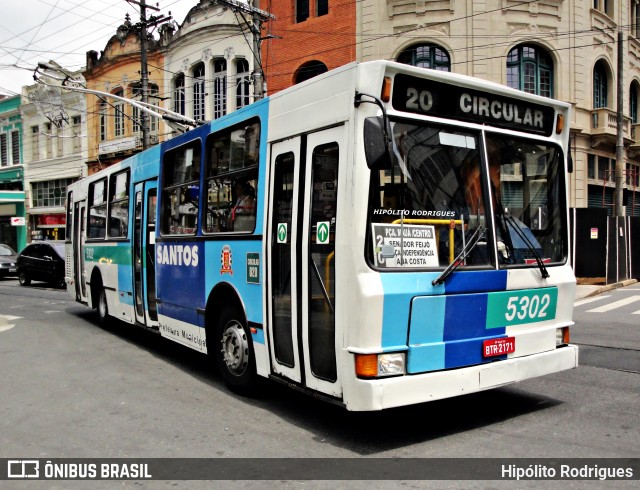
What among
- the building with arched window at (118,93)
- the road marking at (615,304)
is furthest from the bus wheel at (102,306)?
the building with arched window at (118,93)

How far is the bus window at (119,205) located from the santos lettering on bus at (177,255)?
1.93m

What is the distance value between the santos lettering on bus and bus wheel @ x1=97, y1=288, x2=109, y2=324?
136 inches

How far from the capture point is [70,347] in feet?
32.9

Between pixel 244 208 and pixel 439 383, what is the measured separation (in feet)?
9.19

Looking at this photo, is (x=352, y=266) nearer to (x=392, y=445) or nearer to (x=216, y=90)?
(x=392, y=445)

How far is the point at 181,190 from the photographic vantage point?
8070 mm

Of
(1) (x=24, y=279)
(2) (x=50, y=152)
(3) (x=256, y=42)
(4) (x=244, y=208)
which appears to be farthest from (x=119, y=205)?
(2) (x=50, y=152)

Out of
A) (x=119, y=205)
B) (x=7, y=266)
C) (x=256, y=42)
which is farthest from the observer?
(x=7, y=266)

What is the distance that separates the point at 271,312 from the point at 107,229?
641 centimetres

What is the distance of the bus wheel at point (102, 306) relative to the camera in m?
11.7

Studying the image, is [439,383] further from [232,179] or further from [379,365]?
[232,179]

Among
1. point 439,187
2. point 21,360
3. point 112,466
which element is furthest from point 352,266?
point 21,360

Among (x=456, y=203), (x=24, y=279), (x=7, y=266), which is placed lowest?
(x=24, y=279)

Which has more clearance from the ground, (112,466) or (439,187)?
(439,187)
